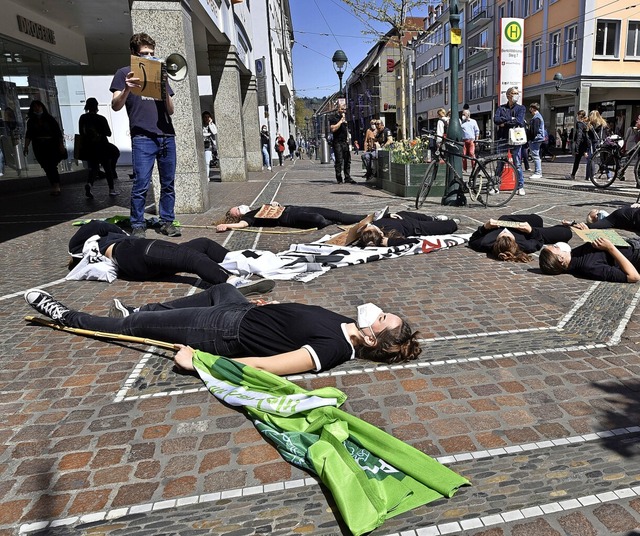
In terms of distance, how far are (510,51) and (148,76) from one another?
2458cm

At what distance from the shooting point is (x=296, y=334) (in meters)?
3.11

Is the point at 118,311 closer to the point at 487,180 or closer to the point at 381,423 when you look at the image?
the point at 381,423

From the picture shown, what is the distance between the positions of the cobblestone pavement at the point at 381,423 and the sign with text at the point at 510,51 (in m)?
24.6

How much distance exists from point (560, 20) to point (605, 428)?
38261 millimetres

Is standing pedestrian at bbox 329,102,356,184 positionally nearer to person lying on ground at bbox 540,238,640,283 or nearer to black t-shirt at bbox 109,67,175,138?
black t-shirt at bbox 109,67,175,138

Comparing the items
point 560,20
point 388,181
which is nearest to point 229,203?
point 388,181

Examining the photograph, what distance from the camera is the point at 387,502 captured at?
2.08m

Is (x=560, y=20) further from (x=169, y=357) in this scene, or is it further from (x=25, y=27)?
(x=169, y=357)

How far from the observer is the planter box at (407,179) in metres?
11.1

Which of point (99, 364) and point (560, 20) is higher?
point (560, 20)

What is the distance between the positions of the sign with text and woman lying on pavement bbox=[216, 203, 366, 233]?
72.1 ft

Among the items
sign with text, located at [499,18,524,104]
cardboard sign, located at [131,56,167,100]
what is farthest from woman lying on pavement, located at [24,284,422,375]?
sign with text, located at [499,18,524,104]

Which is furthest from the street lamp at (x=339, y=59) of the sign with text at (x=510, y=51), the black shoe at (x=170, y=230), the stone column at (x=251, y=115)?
the black shoe at (x=170, y=230)

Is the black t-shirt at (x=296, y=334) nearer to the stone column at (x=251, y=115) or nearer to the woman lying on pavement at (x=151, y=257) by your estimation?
the woman lying on pavement at (x=151, y=257)
